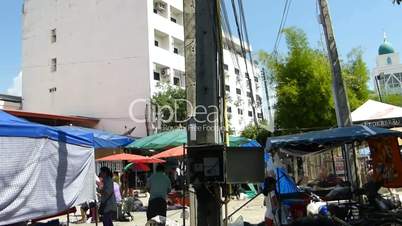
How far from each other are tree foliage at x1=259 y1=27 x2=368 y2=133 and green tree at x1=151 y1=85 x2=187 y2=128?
842 cm

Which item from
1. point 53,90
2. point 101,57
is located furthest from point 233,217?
point 53,90

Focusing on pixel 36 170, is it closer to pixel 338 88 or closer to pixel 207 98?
pixel 207 98

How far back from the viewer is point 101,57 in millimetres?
36188

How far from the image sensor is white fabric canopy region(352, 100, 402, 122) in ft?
43.1

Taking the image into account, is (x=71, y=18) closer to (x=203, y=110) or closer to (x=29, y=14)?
(x=29, y=14)

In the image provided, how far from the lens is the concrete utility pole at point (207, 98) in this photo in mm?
5445

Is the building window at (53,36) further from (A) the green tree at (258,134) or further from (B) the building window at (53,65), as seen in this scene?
(A) the green tree at (258,134)

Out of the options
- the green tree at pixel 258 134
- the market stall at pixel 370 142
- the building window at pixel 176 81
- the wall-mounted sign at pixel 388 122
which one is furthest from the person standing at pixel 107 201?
the building window at pixel 176 81

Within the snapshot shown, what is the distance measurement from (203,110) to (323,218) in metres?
2.75

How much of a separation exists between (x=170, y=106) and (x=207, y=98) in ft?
86.6

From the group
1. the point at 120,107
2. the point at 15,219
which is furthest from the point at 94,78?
the point at 15,219

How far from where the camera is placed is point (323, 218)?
6.94 meters

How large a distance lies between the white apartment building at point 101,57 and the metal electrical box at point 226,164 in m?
28.0

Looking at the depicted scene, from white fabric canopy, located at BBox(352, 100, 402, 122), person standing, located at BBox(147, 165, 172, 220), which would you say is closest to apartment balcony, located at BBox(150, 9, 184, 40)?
white fabric canopy, located at BBox(352, 100, 402, 122)
